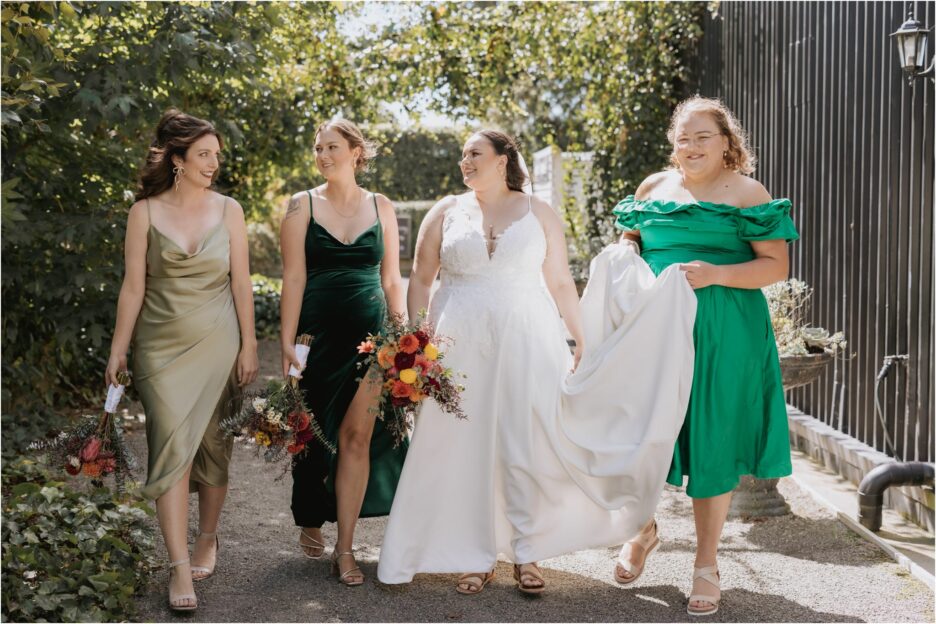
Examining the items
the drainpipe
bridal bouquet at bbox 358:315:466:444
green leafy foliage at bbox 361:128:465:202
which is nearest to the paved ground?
the drainpipe

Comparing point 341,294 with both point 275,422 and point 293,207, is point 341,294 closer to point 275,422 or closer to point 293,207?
point 293,207

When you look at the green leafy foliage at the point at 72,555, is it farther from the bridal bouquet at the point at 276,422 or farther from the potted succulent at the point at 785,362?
the potted succulent at the point at 785,362

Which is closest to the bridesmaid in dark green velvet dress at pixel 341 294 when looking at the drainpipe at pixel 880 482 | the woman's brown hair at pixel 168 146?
the woman's brown hair at pixel 168 146

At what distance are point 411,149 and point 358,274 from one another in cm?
1712

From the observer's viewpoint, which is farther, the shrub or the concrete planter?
the shrub

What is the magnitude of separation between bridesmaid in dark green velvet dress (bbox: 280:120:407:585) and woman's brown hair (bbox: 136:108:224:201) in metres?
0.48

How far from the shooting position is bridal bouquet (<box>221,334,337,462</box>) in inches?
148

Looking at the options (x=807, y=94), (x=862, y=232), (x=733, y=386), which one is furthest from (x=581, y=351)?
(x=807, y=94)

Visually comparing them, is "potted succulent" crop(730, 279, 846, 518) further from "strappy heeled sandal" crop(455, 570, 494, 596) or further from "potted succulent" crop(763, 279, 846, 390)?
"strappy heeled sandal" crop(455, 570, 494, 596)

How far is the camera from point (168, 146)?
3.85 metres

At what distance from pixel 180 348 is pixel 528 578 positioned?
5.25 feet

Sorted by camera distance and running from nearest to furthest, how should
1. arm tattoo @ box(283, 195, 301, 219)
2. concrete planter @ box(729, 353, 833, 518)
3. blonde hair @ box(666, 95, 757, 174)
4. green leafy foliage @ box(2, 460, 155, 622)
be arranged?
1. green leafy foliage @ box(2, 460, 155, 622)
2. blonde hair @ box(666, 95, 757, 174)
3. arm tattoo @ box(283, 195, 301, 219)
4. concrete planter @ box(729, 353, 833, 518)

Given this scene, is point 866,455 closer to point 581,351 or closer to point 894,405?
point 894,405

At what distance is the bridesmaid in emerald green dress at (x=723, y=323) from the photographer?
3779 mm
